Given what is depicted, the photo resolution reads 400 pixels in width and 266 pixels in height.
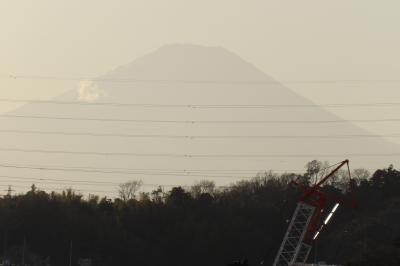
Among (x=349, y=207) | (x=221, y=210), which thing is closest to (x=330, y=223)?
(x=349, y=207)

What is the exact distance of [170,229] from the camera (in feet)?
508

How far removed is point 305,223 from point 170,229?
17857 millimetres

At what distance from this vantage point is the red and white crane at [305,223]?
153000 millimetres

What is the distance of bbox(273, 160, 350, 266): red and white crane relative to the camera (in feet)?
502

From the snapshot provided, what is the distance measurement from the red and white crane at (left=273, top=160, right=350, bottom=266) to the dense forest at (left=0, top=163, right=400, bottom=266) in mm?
1972

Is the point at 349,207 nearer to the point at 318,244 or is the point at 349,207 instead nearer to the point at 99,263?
the point at 318,244

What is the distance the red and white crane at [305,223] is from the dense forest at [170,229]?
197 centimetres

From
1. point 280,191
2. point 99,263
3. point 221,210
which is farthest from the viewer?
point 280,191

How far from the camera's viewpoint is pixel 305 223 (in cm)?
15562

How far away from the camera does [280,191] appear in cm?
17425

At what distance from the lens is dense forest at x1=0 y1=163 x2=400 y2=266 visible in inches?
5984

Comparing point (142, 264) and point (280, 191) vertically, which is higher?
point (280, 191)

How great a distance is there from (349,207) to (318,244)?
266 inches

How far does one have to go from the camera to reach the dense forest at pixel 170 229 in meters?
152
